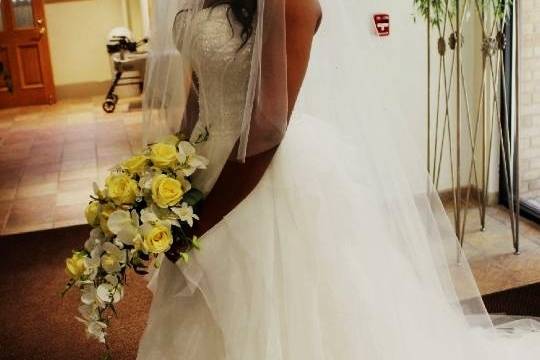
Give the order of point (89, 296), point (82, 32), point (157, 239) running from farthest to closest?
point (82, 32) < point (89, 296) < point (157, 239)

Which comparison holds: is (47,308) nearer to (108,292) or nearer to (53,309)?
(53,309)

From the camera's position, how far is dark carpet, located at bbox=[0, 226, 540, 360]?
2.92 m

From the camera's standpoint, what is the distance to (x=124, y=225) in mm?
1538

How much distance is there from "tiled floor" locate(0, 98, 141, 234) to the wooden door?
0.97ft

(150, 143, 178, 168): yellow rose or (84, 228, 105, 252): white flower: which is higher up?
(150, 143, 178, 168): yellow rose

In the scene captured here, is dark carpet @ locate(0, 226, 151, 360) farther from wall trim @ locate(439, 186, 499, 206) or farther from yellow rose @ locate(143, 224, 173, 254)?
wall trim @ locate(439, 186, 499, 206)

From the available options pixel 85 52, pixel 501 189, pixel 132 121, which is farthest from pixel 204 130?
pixel 85 52

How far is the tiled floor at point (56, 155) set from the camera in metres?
4.98

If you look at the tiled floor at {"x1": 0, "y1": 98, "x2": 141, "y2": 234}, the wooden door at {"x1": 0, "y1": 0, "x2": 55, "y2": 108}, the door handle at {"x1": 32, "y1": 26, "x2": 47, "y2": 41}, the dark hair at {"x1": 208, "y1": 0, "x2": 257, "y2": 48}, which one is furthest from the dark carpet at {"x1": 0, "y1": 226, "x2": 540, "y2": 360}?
the door handle at {"x1": 32, "y1": 26, "x2": 47, "y2": 41}

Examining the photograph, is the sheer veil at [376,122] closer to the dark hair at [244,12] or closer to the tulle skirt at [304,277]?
the tulle skirt at [304,277]

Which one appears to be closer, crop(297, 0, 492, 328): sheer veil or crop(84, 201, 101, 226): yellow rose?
crop(84, 201, 101, 226): yellow rose

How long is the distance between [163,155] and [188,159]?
63mm

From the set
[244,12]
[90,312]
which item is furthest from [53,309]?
[244,12]

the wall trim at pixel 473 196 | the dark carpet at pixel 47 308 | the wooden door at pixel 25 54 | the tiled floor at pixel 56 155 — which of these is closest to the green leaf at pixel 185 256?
the dark carpet at pixel 47 308
